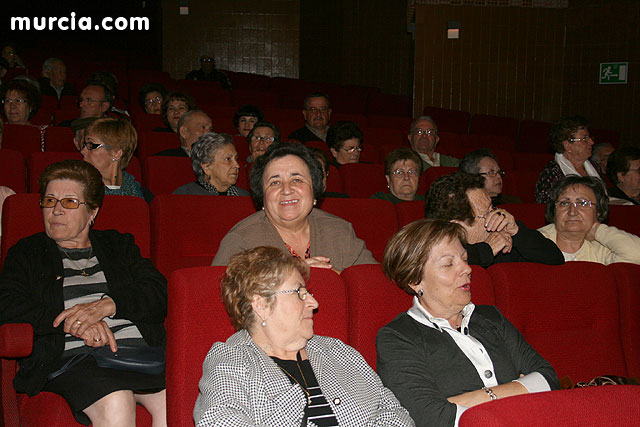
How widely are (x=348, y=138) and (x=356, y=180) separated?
1.55 ft

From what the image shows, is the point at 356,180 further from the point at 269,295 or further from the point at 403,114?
the point at 403,114

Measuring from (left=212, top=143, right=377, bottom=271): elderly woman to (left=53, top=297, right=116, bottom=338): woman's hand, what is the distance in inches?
13.9

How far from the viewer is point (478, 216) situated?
207cm

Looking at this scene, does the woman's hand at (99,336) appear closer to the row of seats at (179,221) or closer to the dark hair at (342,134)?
the row of seats at (179,221)

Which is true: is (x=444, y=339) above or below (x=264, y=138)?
below

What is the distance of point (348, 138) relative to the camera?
3832 mm

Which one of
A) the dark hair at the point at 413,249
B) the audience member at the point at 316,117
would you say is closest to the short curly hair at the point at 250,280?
the dark hair at the point at 413,249

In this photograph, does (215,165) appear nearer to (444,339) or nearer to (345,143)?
(345,143)

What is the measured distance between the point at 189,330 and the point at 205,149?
1.47m

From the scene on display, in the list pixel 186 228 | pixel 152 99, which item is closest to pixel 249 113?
pixel 152 99

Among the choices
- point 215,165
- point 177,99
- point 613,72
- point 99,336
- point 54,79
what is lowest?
point 99,336

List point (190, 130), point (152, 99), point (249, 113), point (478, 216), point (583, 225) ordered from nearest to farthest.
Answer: point (478, 216) < point (583, 225) < point (190, 130) < point (249, 113) < point (152, 99)

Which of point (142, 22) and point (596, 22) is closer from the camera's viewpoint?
point (596, 22)

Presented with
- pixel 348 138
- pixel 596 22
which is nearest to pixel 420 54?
pixel 596 22
